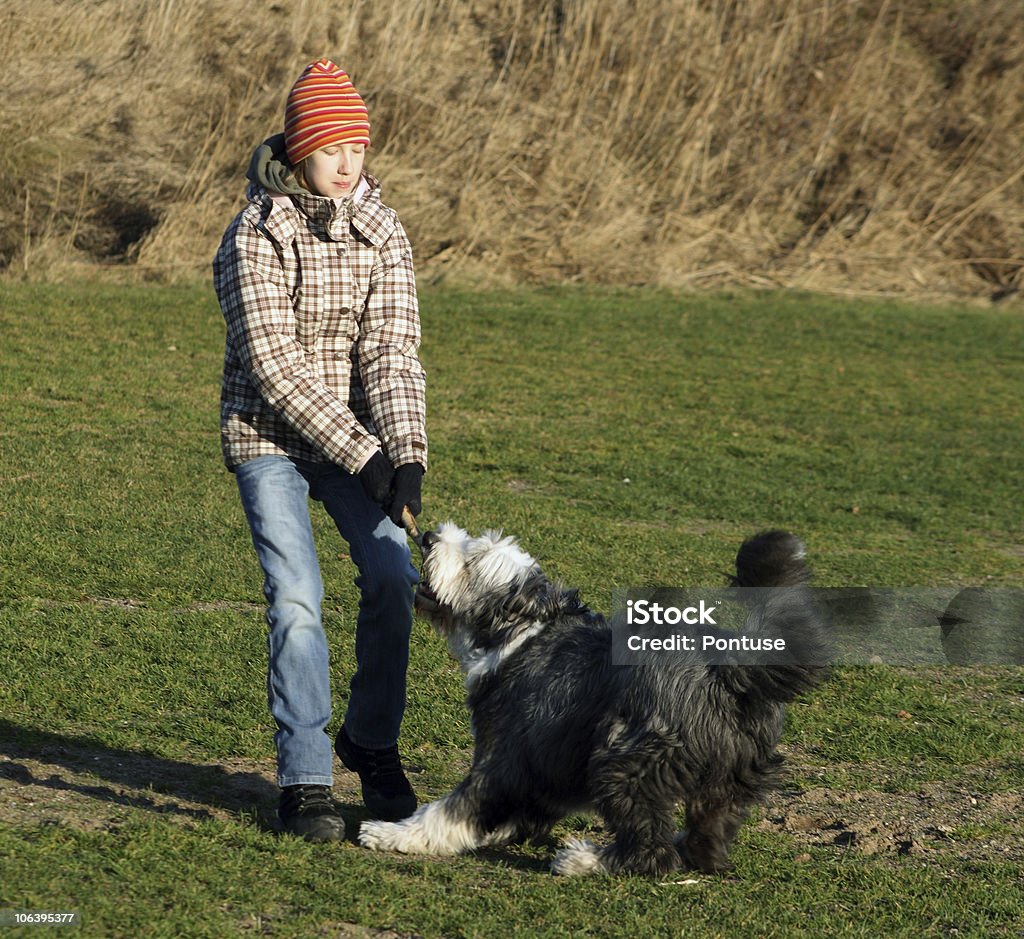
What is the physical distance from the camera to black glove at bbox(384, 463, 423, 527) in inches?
164

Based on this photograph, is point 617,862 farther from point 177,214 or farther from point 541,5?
point 541,5

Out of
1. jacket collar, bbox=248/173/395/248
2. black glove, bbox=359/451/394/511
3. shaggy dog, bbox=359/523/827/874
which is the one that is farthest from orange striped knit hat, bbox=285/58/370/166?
shaggy dog, bbox=359/523/827/874

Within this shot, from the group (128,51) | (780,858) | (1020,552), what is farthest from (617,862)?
(128,51)

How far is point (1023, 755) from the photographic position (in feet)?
18.4

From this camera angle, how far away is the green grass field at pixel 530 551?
12.7ft

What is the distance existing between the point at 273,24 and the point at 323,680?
1500cm

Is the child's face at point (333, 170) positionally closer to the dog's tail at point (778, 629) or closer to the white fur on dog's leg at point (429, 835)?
the dog's tail at point (778, 629)

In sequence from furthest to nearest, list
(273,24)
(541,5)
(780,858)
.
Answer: (541,5) → (273,24) → (780,858)

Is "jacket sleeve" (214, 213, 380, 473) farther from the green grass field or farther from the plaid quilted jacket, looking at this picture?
the green grass field

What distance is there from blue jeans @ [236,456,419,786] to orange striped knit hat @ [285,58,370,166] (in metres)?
0.95

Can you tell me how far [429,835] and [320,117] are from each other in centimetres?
212

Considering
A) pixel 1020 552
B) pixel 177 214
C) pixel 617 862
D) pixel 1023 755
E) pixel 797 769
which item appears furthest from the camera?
pixel 177 214

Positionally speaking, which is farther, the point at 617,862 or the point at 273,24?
the point at 273,24

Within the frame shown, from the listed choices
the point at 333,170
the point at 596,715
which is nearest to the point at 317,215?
the point at 333,170
